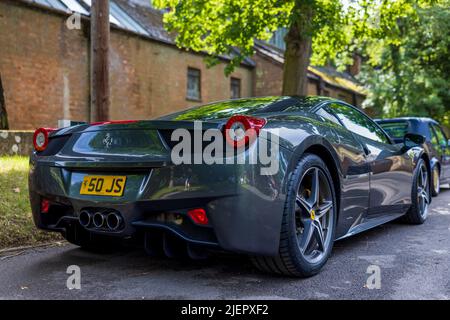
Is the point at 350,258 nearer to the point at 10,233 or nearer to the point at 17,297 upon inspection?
the point at 17,297

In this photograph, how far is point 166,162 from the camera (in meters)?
2.72

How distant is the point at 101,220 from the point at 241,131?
3.28 feet

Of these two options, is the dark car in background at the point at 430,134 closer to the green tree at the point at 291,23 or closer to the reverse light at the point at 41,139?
the green tree at the point at 291,23

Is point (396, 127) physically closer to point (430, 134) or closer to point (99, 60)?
point (430, 134)

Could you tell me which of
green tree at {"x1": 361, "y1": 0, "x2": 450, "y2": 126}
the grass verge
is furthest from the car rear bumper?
green tree at {"x1": 361, "y1": 0, "x2": 450, "y2": 126}

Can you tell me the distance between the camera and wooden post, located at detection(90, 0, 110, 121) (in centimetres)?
628

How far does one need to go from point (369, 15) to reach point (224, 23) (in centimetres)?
382

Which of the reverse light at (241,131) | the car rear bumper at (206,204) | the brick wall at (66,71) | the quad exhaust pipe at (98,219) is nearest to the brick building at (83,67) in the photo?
the brick wall at (66,71)

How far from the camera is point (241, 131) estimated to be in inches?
107

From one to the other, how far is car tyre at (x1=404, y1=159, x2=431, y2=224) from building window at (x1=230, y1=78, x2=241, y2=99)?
1701 cm

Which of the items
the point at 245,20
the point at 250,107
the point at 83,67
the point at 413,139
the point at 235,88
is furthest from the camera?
the point at 235,88

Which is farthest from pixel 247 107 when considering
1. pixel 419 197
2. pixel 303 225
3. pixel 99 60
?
pixel 99 60

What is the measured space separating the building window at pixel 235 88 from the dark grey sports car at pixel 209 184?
1875 cm
